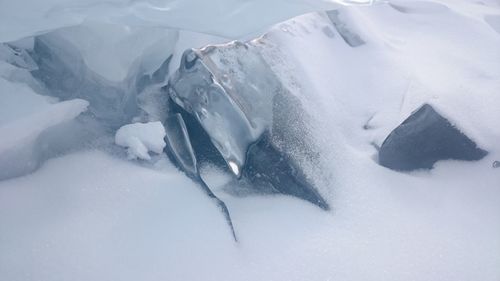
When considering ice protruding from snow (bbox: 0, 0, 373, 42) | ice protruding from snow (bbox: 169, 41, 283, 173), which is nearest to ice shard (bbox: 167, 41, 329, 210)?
ice protruding from snow (bbox: 169, 41, 283, 173)

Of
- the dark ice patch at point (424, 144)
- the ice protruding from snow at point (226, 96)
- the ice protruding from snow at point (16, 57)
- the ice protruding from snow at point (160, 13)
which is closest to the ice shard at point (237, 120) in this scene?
the ice protruding from snow at point (226, 96)

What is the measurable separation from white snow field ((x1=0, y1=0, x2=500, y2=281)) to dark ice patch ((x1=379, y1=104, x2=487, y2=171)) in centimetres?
4

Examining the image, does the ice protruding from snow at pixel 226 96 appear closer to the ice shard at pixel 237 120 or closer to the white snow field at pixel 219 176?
the ice shard at pixel 237 120

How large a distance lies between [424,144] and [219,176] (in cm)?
88

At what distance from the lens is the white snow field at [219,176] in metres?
1.51

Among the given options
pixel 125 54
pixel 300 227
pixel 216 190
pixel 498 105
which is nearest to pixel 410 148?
pixel 498 105

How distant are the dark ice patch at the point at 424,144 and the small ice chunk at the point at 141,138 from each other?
94 centimetres

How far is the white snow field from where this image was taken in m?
1.51

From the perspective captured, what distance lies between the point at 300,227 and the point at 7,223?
101cm

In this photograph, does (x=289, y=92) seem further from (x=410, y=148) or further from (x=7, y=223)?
(x=7, y=223)

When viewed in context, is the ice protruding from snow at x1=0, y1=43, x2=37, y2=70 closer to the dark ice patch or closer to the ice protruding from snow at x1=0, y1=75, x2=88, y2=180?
the ice protruding from snow at x1=0, y1=75, x2=88, y2=180

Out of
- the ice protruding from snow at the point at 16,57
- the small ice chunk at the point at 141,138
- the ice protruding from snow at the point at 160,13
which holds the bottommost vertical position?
the small ice chunk at the point at 141,138

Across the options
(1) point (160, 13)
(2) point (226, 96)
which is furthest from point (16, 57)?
(2) point (226, 96)

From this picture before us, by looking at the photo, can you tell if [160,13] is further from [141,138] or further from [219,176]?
[219,176]
